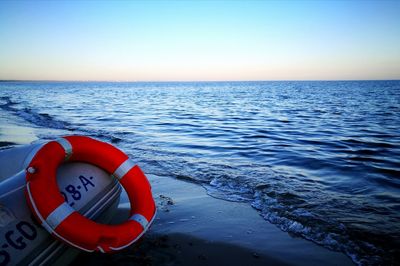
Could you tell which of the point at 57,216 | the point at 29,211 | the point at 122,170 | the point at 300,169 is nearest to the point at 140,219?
the point at 122,170

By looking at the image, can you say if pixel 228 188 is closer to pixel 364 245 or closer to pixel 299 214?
pixel 299 214

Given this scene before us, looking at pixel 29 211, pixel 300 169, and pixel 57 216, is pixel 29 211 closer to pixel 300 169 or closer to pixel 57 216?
pixel 57 216

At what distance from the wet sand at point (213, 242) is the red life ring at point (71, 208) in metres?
0.45

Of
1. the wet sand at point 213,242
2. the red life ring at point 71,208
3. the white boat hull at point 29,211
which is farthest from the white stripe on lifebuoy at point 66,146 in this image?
the wet sand at point 213,242

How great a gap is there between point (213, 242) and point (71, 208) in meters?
1.50

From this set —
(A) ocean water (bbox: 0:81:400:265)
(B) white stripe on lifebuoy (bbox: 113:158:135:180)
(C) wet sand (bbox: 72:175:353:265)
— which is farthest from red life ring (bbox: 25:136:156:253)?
(A) ocean water (bbox: 0:81:400:265)

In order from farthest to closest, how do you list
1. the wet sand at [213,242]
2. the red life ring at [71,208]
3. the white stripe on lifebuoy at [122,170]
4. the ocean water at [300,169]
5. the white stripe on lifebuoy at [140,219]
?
the ocean water at [300,169], the white stripe on lifebuoy at [122,170], the wet sand at [213,242], the white stripe on lifebuoy at [140,219], the red life ring at [71,208]

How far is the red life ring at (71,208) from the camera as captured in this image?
1.93 m

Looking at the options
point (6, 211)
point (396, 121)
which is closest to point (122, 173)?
point (6, 211)

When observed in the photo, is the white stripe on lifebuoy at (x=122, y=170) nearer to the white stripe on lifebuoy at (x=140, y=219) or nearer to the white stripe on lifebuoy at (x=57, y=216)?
the white stripe on lifebuoy at (x=140, y=219)

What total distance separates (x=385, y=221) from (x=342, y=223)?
571 mm

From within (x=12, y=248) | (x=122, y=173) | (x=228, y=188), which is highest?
(x=122, y=173)

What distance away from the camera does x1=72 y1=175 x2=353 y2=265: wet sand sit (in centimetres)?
254

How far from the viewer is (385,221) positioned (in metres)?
3.35
